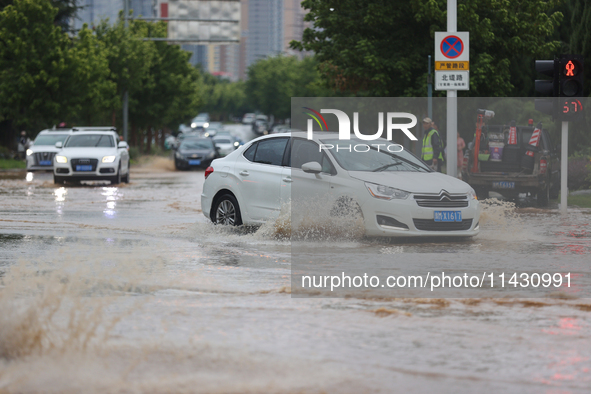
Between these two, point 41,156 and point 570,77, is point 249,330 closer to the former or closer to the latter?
point 570,77

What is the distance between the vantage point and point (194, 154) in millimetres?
38500

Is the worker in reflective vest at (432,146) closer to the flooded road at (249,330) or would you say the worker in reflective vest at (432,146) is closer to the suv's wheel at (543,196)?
the suv's wheel at (543,196)

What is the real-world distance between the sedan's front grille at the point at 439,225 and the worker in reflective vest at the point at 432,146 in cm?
864

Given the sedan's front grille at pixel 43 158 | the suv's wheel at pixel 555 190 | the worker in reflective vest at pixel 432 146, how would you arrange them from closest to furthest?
1. the worker in reflective vest at pixel 432 146
2. the suv's wheel at pixel 555 190
3. the sedan's front grille at pixel 43 158

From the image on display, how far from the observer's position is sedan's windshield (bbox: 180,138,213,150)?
39219mm

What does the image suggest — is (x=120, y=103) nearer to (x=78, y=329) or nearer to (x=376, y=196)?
(x=376, y=196)

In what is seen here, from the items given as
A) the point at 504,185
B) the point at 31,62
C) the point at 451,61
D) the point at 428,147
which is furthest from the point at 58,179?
the point at 31,62

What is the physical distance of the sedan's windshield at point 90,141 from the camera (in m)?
27.3

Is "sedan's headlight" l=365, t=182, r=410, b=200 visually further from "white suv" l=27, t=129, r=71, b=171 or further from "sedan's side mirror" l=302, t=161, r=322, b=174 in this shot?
"white suv" l=27, t=129, r=71, b=171

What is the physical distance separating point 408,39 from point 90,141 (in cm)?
1013

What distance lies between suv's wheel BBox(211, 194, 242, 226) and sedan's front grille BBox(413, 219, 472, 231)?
276 cm

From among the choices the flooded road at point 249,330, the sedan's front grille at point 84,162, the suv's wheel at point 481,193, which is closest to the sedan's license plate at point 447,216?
the flooded road at point 249,330

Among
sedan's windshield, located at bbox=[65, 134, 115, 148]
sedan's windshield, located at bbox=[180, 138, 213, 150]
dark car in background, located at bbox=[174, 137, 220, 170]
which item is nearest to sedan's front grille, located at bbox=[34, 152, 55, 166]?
sedan's windshield, located at bbox=[65, 134, 115, 148]

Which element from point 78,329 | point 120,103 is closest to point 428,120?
point 78,329
